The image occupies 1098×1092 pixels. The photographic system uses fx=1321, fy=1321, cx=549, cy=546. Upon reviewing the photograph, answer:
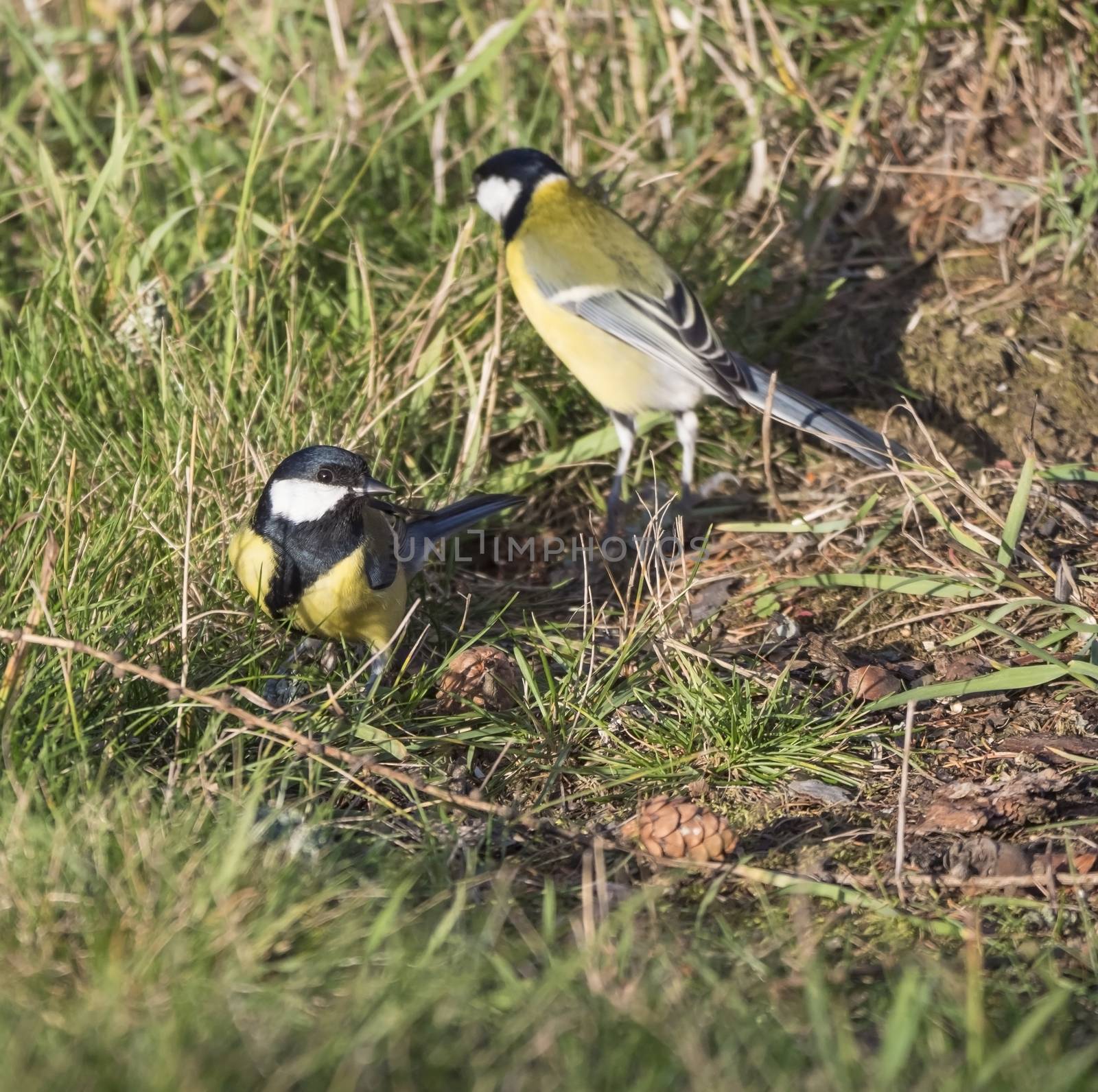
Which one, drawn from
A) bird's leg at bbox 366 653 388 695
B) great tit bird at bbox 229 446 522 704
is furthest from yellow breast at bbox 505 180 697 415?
bird's leg at bbox 366 653 388 695

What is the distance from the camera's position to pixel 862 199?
5.02 metres

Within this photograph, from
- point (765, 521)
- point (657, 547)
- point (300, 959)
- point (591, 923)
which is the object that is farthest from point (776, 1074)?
point (765, 521)

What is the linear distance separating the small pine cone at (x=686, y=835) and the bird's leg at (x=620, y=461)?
1.68m

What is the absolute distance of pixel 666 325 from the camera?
4.30 metres

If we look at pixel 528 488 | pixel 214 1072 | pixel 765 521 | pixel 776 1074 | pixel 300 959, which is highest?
pixel 214 1072

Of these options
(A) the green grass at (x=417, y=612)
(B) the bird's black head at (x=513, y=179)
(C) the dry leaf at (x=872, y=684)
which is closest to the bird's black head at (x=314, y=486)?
(A) the green grass at (x=417, y=612)

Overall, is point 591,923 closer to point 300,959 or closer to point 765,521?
point 300,959

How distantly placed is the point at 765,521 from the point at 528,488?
2.52ft

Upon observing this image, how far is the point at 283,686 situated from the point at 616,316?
72.7 inches

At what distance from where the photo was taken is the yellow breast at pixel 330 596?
10.7 ft

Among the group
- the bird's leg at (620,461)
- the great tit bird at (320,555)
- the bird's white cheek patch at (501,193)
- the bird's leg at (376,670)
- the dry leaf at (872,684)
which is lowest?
the dry leaf at (872,684)

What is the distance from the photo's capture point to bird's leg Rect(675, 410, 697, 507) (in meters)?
4.32

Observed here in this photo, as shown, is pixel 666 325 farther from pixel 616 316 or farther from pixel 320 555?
pixel 320 555

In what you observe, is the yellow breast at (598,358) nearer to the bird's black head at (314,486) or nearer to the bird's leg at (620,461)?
the bird's leg at (620,461)
